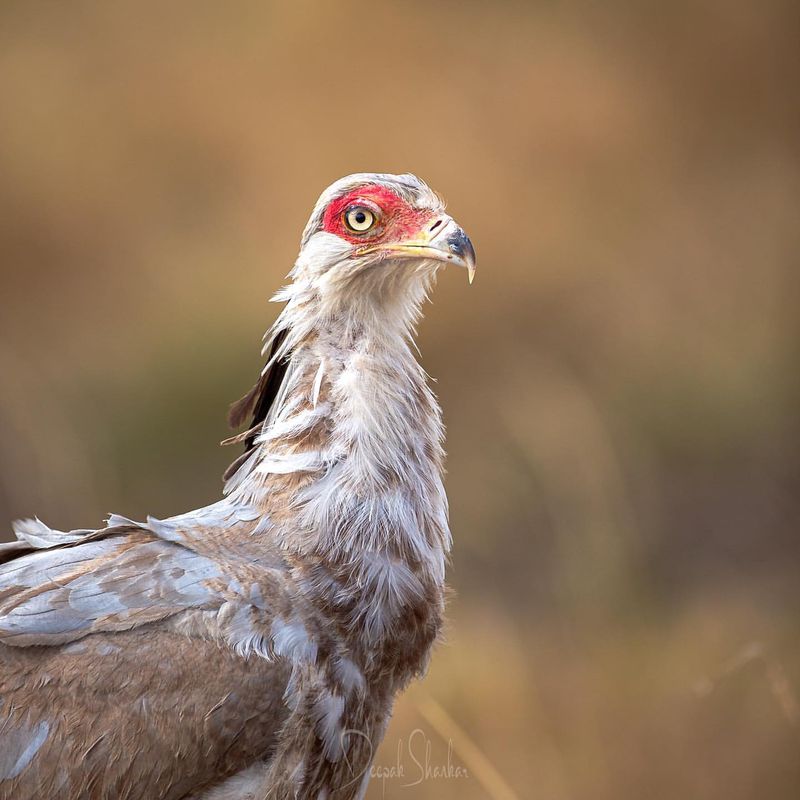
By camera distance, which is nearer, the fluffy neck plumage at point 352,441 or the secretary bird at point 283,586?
the secretary bird at point 283,586

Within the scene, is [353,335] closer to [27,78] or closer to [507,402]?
[507,402]

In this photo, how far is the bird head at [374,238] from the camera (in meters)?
2.58

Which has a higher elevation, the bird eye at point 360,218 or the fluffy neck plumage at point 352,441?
the bird eye at point 360,218

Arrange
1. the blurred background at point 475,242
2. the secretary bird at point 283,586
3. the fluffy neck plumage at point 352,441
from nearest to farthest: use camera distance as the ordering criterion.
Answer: the secretary bird at point 283,586 → the fluffy neck plumage at point 352,441 → the blurred background at point 475,242

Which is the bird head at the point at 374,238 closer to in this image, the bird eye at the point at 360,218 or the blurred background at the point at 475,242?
the bird eye at the point at 360,218

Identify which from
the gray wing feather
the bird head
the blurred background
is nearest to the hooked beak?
the bird head

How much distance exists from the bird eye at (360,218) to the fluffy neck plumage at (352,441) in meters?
0.12

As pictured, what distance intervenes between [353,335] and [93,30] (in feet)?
16.8

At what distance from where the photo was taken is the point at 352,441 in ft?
8.38

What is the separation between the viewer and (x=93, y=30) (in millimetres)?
6906

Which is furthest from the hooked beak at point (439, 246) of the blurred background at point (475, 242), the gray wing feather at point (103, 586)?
the blurred background at point (475, 242)

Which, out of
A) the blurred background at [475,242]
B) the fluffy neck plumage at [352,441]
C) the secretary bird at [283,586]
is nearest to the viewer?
the secretary bird at [283,586]

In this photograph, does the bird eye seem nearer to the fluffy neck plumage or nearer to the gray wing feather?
the fluffy neck plumage

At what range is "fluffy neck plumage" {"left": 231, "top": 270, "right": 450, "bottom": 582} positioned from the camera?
2516mm
